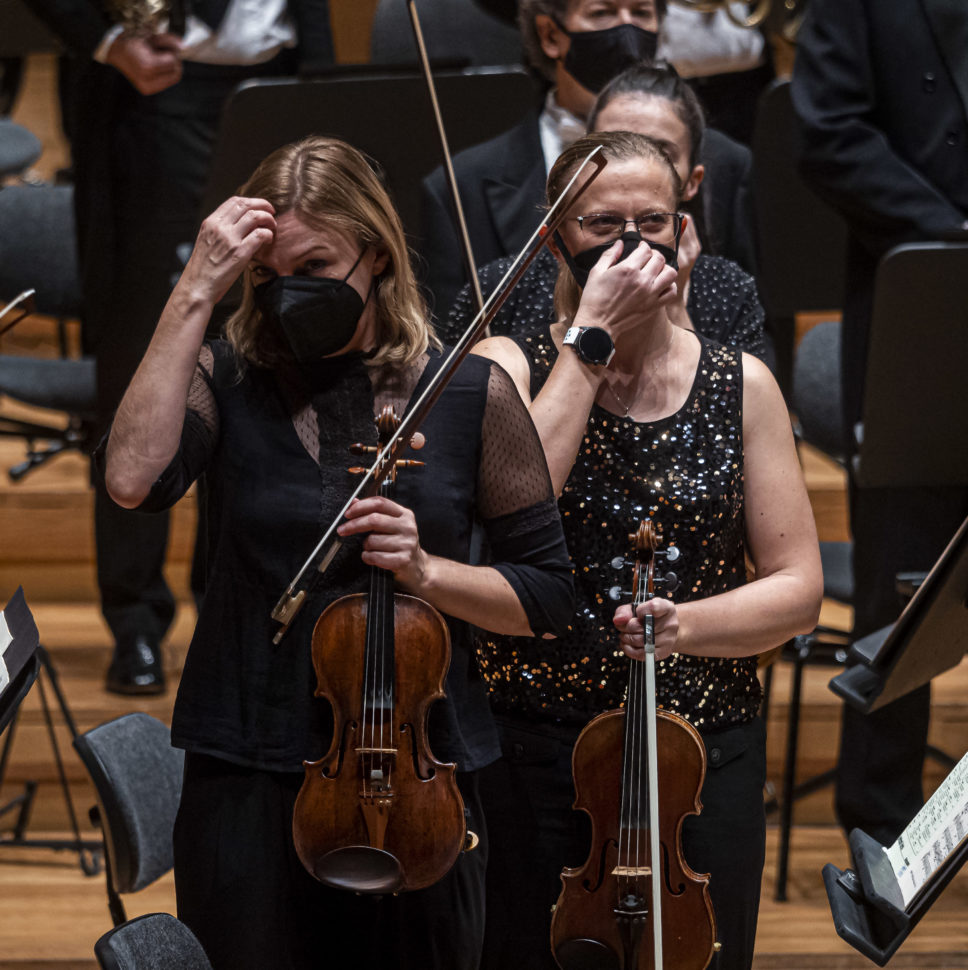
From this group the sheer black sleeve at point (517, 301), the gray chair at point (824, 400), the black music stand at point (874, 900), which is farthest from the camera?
the gray chair at point (824, 400)

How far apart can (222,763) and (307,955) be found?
8.4 inches

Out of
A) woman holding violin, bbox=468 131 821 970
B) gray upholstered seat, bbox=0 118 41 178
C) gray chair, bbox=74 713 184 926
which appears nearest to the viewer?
woman holding violin, bbox=468 131 821 970

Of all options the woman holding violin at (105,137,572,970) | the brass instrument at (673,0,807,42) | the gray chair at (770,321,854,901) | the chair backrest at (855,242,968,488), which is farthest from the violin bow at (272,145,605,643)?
the brass instrument at (673,0,807,42)

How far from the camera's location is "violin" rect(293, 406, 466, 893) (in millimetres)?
1514

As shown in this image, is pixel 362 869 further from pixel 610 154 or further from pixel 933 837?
pixel 610 154

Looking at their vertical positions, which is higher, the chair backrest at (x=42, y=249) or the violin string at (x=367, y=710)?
the violin string at (x=367, y=710)

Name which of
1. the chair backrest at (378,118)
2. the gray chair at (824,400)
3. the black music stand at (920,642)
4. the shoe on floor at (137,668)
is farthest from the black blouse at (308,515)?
the shoe on floor at (137,668)

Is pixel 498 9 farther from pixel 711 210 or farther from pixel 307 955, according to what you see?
pixel 307 955

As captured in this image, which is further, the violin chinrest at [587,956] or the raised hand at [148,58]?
the raised hand at [148,58]

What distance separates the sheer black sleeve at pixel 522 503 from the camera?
1.65 m

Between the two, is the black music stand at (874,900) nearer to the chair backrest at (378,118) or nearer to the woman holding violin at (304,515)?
the woman holding violin at (304,515)

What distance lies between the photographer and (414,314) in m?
1.70

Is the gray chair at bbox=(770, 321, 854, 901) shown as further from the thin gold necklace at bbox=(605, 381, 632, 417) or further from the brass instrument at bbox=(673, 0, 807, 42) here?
the thin gold necklace at bbox=(605, 381, 632, 417)

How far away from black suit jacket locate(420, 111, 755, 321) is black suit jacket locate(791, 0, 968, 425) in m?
0.29
